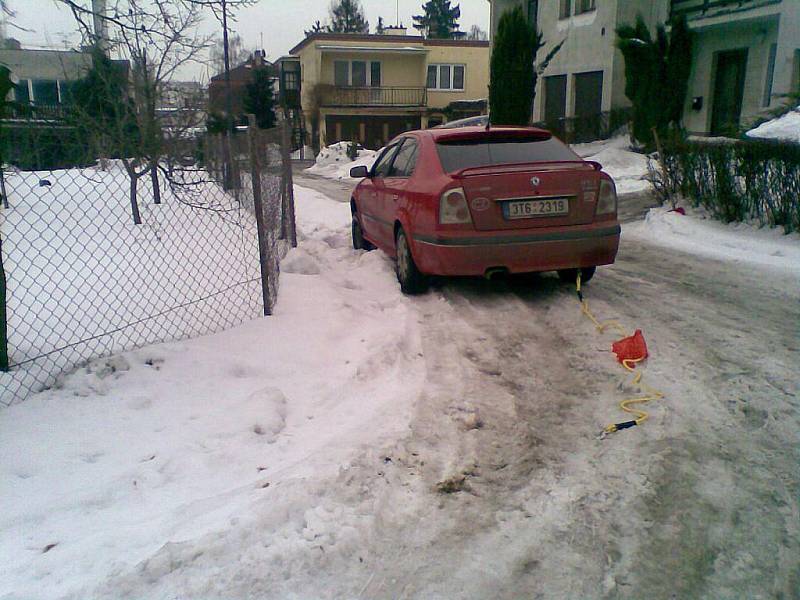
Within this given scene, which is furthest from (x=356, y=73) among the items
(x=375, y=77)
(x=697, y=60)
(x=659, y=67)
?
(x=659, y=67)

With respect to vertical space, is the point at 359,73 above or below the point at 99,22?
above

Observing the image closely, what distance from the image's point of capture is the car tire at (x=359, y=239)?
9.30 m

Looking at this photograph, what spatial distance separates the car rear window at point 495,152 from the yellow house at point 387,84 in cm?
3982

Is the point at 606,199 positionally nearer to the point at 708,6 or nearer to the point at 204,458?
the point at 204,458

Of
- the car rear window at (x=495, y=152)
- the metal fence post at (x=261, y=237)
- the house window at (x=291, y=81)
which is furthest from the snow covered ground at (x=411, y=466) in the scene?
the house window at (x=291, y=81)

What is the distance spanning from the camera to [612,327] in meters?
5.60

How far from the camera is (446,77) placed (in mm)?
47969

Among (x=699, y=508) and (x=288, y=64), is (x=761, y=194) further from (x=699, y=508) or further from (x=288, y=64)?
(x=288, y=64)

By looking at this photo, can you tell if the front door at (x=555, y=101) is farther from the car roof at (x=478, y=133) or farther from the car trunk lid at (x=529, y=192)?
the car trunk lid at (x=529, y=192)

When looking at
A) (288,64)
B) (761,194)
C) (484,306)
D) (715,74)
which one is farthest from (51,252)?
(288,64)

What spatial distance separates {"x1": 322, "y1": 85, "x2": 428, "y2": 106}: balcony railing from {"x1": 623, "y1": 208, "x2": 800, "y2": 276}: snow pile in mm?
37420

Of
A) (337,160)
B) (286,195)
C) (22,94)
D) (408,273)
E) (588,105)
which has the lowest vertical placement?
(337,160)

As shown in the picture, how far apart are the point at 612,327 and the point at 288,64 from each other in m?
52.7

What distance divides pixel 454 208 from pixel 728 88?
56.6 ft
